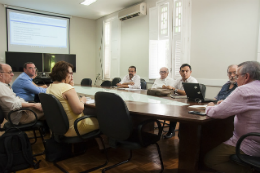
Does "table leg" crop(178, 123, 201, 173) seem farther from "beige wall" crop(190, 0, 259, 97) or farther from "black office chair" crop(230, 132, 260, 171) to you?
"beige wall" crop(190, 0, 259, 97)

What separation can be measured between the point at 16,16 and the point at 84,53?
8.51 ft

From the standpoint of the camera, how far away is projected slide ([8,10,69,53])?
6.61 m

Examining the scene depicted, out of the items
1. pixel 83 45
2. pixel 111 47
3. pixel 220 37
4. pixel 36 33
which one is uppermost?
pixel 36 33

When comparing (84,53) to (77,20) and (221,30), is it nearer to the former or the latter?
(77,20)

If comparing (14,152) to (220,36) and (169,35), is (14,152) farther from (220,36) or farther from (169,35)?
(169,35)

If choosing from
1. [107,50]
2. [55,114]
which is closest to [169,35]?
[107,50]

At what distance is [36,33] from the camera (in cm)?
696

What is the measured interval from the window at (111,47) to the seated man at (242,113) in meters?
5.73

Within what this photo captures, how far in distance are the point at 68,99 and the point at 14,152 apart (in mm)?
862

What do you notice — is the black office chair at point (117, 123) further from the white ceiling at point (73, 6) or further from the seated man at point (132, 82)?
the white ceiling at point (73, 6)

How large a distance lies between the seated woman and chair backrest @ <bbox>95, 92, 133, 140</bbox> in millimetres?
229

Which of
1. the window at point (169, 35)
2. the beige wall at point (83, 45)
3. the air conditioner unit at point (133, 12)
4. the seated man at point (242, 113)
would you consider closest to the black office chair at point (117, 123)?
the seated man at point (242, 113)

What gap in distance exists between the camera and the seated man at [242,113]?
151cm

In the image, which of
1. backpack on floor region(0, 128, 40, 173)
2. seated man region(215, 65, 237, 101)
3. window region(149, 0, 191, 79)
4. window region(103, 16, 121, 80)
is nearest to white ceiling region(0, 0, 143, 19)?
window region(103, 16, 121, 80)
